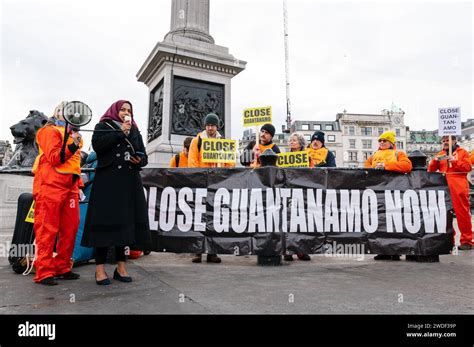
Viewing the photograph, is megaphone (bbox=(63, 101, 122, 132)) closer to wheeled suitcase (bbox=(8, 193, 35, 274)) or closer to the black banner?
wheeled suitcase (bbox=(8, 193, 35, 274))

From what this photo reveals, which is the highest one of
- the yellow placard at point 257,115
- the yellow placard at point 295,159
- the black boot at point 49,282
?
the yellow placard at point 257,115

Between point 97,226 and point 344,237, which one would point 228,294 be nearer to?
point 97,226

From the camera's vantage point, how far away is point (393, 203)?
566 cm

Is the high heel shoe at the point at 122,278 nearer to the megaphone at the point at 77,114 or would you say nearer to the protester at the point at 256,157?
the megaphone at the point at 77,114

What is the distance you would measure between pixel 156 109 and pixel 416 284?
935 cm


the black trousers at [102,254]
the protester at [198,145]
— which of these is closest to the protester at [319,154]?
the protester at [198,145]

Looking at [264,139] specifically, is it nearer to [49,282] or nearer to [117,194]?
[117,194]

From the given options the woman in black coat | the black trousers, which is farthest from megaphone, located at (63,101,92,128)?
the black trousers

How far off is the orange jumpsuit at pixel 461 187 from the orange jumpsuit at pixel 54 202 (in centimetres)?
715

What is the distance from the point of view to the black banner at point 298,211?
543 cm

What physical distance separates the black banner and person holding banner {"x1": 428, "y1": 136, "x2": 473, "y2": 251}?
2083 millimetres

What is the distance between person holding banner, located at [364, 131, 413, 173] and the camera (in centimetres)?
570
